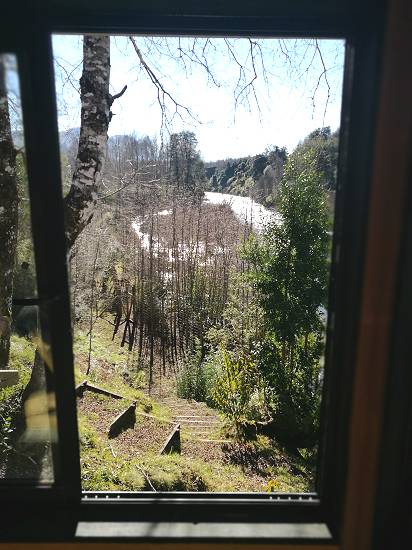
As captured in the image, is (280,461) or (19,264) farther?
(280,461)

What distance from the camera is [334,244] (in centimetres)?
84

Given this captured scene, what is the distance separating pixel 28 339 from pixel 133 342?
21.7 feet

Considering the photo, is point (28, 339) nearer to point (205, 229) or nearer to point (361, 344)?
point (361, 344)

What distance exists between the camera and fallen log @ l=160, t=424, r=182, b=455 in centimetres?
572

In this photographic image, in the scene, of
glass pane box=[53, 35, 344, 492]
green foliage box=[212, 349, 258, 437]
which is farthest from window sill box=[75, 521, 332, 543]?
green foliage box=[212, 349, 258, 437]

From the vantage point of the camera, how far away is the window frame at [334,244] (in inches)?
28.8

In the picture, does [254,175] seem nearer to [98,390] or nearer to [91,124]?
[91,124]

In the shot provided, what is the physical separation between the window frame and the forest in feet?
6.80

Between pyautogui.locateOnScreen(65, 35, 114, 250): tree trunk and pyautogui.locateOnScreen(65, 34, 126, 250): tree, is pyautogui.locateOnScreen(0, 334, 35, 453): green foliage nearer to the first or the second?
pyautogui.locateOnScreen(65, 34, 126, 250): tree

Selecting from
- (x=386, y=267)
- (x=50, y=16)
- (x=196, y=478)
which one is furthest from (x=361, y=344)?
(x=196, y=478)

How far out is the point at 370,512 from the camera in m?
0.78

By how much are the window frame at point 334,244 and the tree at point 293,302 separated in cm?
409

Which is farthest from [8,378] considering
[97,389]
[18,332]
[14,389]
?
[97,389]

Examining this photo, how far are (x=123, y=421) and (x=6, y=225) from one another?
18.1 ft
